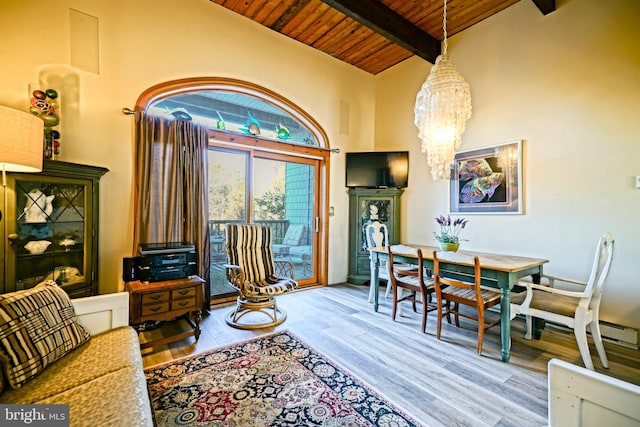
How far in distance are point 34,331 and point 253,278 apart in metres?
2.11

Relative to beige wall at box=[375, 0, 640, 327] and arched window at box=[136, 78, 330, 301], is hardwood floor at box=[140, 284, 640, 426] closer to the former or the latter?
beige wall at box=[375, 0, 640, 327]

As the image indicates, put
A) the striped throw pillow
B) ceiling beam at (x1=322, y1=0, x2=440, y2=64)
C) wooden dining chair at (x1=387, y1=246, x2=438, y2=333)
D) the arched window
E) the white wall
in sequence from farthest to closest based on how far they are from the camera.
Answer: the arched window → ceiling beam at (x1=322, y1=0, x2=440, y2=64) → wooden dining chair at (x1=387, y1=246, x2=438, y2=333) → the white wall → the striped throw pillow

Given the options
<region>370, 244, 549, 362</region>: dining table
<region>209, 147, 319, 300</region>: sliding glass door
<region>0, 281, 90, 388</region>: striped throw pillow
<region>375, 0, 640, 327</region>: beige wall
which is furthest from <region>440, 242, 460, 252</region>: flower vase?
<region>0, 281, 90, 388</region>: striped throw pillow

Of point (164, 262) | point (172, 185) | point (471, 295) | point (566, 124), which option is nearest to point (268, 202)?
point (172, 185)

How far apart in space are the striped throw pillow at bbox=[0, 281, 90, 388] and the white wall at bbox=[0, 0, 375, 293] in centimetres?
138

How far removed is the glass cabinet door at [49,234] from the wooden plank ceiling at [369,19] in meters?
2.99

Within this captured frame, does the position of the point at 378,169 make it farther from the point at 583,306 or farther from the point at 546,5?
the point at 583,306

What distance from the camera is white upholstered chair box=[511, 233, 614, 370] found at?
7.19 ft

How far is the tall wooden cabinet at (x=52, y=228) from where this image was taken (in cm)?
210

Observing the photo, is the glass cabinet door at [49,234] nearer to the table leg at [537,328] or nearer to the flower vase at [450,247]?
the flower vase at [450,247]

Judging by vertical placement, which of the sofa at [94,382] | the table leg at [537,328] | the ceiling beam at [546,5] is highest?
the ceiling beam at [546,5]

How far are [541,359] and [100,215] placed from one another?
4415mm

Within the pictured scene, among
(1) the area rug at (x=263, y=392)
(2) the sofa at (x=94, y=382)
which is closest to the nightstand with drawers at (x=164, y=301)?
(1) the area rug at (x=263, y=392)

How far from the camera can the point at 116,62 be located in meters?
2.94
